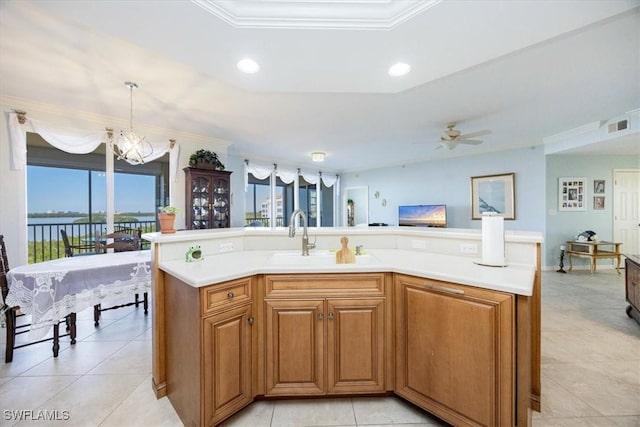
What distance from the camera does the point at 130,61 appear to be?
2375mm

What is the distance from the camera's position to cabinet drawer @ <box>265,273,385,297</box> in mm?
1640

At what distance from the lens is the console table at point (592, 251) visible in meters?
4.89

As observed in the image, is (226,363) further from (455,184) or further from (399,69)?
(455,184)

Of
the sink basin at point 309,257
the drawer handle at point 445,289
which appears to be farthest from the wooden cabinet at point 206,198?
the drawer handle at point 445,289

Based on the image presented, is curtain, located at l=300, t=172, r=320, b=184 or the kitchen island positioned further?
curtain, located at l=300, t=172, r=320, b=184

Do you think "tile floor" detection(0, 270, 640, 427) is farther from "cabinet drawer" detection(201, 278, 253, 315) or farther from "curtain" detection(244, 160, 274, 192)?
"curtain" detection(244, 160, 274, 192)

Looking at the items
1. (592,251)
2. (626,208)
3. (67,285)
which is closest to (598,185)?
(626,208)

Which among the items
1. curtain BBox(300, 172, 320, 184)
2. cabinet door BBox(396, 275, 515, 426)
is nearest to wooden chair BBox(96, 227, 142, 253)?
cabinet door BBox(396, 275, 515, 426)

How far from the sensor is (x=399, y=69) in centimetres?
224

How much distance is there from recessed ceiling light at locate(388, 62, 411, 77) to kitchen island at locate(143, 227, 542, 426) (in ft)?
4.67

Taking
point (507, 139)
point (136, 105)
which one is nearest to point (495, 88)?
point (507, 139)

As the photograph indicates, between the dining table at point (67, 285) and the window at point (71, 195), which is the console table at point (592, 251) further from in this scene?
the window at point (71, 195)

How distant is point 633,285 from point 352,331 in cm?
348

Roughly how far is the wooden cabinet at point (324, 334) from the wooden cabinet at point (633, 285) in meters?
3.15
